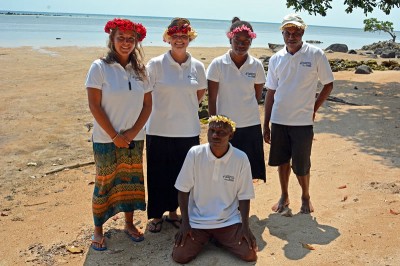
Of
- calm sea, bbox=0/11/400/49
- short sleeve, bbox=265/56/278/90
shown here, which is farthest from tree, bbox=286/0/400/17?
short sleeve, bbox=265/56/278/90

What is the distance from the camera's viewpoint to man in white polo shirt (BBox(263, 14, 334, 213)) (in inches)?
187

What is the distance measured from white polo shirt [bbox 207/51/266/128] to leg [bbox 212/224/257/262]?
112 centimetres

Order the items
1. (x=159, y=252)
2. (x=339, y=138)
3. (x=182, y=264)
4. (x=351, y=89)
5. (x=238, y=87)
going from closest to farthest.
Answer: (x=182, y=264) < (x=159, y=252) < (x=238, y=87) < (x=339, y=138) < (x=351, y=89)

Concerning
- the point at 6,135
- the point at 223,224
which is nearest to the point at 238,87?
the point at 223,224

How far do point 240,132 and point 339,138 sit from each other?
12.3 ft

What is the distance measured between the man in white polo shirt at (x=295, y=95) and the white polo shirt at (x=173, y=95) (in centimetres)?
92

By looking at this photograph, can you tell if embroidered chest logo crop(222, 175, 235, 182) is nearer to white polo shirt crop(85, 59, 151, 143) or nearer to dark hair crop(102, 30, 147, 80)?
white polo shirt crop(85, 59, 151, 143)

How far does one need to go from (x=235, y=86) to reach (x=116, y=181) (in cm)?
151

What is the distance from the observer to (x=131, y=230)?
182 inches

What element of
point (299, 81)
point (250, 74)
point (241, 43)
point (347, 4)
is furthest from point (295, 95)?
point (347, 4)

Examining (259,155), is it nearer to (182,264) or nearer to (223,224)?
(223,224)

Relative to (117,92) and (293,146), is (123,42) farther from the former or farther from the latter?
(293,146)

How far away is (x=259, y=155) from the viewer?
16.3 feet

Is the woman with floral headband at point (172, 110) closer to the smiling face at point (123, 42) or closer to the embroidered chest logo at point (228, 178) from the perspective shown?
the smiling face at point (123, 42)
